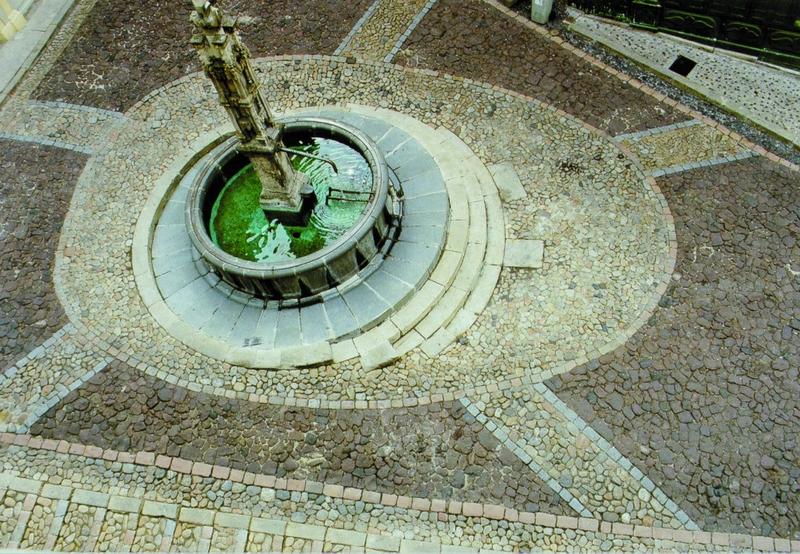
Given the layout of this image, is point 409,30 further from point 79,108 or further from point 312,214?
point 79,108

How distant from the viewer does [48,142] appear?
43.6 feet

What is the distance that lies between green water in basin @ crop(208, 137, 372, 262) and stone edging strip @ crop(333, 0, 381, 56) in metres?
3.52

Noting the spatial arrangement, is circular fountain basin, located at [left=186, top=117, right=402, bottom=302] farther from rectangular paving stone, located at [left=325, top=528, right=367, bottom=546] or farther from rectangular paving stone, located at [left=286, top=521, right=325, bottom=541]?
rectangular paving stone, located at [left=325, top=528, right=367, bottom=546]

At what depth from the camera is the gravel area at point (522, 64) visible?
1253 cm

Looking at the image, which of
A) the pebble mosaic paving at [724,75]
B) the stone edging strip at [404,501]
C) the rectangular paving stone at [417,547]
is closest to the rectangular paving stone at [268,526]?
the stone edging strip at [404,501]

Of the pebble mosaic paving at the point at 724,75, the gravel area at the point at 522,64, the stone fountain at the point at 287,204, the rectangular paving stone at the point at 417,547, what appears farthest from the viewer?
the gravel area at the point at 522,64

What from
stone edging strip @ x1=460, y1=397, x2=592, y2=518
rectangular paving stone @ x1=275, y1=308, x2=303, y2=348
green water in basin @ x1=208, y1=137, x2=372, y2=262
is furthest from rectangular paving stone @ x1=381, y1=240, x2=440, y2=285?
stone edging strip @ x1=460, y1=397, x2=592, y2=518

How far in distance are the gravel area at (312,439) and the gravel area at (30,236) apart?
173 cm

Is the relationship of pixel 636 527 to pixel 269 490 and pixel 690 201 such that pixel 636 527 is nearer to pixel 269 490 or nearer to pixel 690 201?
pixel 269 490

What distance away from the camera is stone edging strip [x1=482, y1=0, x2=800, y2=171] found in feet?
38.5

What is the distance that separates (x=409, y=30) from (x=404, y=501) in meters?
10.4

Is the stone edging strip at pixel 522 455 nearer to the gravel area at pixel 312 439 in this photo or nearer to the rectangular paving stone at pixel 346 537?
the gravel area at pixel 312 439

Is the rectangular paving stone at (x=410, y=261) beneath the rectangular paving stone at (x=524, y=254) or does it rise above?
above

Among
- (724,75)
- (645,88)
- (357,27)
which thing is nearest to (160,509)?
(357,27)
